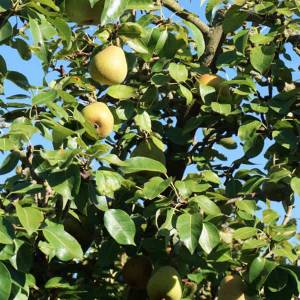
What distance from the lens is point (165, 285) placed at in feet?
7.80

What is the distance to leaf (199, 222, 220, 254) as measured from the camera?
2105 mm

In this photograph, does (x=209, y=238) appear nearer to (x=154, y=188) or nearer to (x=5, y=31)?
(x=154, y=188)

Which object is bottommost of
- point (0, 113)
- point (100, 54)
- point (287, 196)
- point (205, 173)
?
point (287, 196)

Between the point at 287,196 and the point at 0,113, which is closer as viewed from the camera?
the point at 0,113

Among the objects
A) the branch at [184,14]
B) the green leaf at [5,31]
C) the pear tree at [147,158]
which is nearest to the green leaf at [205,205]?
the pear tree at [147,158]

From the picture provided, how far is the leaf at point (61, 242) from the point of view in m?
1.97

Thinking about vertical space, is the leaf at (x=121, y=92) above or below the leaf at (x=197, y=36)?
below

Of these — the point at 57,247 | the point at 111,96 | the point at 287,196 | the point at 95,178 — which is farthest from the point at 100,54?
the point at 287,196

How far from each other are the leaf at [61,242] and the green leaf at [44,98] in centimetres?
34

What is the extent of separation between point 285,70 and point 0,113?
107cm

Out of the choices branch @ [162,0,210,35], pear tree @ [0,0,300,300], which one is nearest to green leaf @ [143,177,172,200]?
pear tree @ [0,0,300,300]

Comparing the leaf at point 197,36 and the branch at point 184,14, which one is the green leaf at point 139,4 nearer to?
the leaf at point 197,36

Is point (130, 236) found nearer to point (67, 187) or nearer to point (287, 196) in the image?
point (67, 187)

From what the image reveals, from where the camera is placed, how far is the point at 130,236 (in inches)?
82.3
